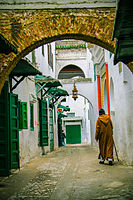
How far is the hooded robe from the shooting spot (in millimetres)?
9062

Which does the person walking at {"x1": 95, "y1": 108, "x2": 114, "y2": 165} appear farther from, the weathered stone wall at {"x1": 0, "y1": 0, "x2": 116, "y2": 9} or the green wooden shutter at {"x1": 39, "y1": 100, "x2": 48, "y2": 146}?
the green wooden shutter at {"x1": 39, "y1": 100, "x2": 48, "y2": 146}

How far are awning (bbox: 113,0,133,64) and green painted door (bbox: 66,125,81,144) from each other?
30.1 metres

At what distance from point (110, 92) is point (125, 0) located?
368 inches

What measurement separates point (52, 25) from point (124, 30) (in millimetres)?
3156

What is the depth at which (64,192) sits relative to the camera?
548cm

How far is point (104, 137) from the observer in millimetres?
9211

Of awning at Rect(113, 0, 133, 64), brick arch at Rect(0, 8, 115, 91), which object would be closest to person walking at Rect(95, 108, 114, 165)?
brick arch at Rect(0, 8, 115, 91)

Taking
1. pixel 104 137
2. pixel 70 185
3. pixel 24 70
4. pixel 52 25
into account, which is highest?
pixel 52 25

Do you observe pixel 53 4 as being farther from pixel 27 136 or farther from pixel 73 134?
pixel 73 134

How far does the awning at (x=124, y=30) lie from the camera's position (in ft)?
10.1

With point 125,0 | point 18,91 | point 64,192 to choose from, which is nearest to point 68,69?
point 18,91

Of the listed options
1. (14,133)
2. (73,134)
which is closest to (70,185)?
(14,133)

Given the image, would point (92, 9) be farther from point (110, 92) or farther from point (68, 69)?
point (68, 69)

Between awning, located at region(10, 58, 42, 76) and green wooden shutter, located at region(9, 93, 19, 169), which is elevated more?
awning, located at region(10, 58, 42, 76)
